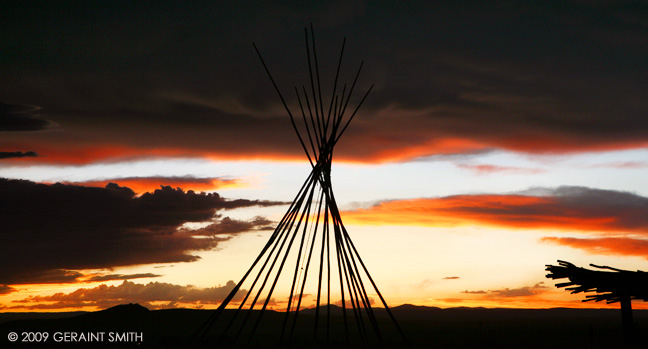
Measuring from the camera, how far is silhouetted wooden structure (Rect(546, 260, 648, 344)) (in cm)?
509

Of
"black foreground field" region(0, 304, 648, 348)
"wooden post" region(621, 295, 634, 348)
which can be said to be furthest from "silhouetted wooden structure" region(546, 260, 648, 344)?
"black foreground field" region(0, 304, 648, 348)

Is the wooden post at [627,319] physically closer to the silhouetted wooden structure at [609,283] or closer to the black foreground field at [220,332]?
the silhouetted wooden structure at [609,283]

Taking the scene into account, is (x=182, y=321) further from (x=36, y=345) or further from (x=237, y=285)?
(x=237, y=285)

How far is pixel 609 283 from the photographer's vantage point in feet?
17.3

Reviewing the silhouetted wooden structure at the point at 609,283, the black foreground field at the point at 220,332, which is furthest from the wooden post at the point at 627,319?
the black foreground field at the point at 220,332

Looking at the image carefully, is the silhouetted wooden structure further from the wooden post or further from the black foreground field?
the black foreground field

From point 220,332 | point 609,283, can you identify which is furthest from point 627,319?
point 220,332

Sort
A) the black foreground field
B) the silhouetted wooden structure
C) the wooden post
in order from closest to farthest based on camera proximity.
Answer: the silhouetted wooden structure < the wooden post < the black foreground field

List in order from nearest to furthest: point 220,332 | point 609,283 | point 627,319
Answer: point 609,283, point 627,319, point 220,332

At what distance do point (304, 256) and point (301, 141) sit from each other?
1617mm

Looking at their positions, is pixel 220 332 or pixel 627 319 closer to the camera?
pixel 627 319

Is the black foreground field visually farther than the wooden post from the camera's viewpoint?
Yes

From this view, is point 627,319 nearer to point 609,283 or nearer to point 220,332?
point 609,283

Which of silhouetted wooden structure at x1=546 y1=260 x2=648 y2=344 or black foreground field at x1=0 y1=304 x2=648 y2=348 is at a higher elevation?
silhouetted wooden structure at x1=546 y1=260 x2=648 y2=344
